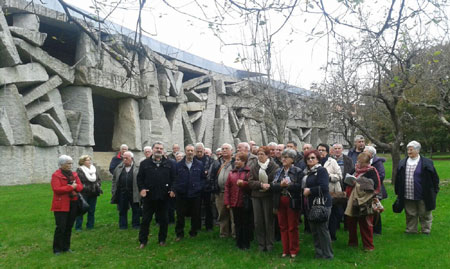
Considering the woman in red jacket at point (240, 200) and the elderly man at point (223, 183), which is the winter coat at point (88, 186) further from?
the woman in red jacket at point (240, 200)

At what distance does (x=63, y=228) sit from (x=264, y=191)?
320 centimetres

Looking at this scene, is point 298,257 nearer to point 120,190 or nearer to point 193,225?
point 193,225

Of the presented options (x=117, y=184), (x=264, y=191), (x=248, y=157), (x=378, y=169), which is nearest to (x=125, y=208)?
(x=117, y=184)

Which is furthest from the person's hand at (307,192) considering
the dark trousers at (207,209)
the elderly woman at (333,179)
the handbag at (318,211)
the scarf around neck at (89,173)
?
the scarf around neck at (89,173)

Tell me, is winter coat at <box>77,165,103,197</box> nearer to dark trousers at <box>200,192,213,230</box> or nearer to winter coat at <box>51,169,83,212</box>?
winter coat at <box>51,169,83,212</box>

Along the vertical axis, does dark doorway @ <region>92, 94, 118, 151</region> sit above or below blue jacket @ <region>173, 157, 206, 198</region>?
above

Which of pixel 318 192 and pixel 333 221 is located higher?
pixel 318 192

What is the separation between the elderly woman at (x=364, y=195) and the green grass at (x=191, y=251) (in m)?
0.30

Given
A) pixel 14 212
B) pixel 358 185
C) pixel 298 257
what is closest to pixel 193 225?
pixel 298 257

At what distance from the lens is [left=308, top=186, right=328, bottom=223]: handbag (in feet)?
16.8

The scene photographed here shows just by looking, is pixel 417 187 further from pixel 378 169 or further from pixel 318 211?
pixel 318 211

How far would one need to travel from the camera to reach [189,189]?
6.84 m

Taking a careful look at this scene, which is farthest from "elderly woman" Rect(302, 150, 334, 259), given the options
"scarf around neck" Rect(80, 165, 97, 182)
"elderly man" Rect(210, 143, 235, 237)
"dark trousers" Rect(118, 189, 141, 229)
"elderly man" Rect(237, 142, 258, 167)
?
"scarf around neck" Rect(80, 165, 97, 182)

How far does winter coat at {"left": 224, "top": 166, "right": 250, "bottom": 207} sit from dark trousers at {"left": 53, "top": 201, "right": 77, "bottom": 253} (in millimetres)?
2493
